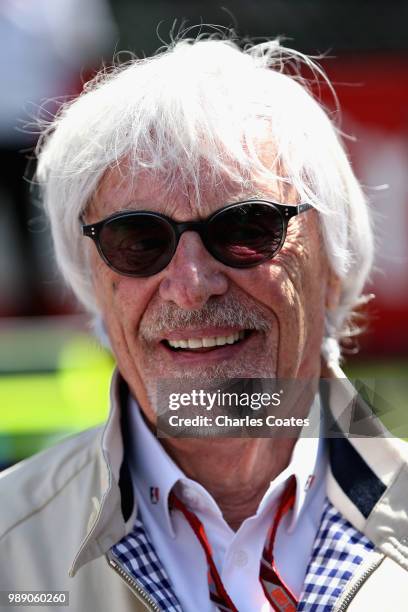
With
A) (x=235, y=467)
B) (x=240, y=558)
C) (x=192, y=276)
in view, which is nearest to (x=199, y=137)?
(x=192, y=276)

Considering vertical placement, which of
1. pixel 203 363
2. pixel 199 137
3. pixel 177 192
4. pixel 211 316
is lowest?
pixel 203 363

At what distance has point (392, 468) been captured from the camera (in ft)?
6.08

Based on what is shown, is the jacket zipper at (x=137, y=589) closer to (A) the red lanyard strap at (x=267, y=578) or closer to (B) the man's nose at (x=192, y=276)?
(A) the red lanyard strap at (x=267, y=578)

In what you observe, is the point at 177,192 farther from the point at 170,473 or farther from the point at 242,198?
the point at 170,473

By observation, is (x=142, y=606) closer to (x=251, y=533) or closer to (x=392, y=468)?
(x=251, y=533)

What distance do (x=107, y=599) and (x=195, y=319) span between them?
0.74 m

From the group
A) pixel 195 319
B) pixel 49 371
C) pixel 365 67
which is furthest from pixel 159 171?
pixel 365 67

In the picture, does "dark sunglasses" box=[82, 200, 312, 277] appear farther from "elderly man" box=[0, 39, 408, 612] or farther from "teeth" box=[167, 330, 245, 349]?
"teeth" box=[167, 330, 245, 349]

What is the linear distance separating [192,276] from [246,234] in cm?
19

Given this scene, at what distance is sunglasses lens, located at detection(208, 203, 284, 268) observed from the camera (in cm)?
186

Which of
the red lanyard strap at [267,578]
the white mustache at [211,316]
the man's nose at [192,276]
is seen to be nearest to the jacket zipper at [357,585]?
the red lanyard strap at [267,578]

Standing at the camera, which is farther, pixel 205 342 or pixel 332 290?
pixel 332 290

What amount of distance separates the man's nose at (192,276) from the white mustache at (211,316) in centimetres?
2

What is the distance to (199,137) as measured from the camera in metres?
1.90
